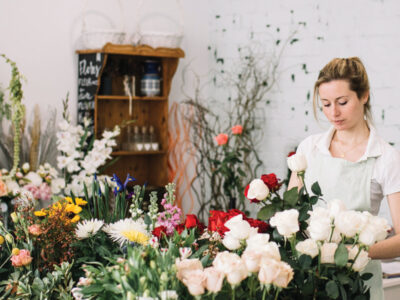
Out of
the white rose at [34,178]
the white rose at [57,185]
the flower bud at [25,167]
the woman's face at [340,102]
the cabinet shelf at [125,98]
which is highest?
the cabinet shelf at [125,98]

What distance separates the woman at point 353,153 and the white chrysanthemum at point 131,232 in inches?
25.8

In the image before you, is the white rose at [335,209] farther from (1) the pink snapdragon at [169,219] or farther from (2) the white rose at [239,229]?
(1) the pink snapdragon at [169,219]

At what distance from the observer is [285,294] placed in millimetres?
1457

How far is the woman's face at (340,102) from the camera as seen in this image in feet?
6.77

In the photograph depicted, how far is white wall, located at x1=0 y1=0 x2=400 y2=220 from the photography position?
3.87 m

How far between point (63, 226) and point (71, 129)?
224 centimetres

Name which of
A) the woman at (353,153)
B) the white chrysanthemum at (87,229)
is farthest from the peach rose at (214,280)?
the woman at (353,153)

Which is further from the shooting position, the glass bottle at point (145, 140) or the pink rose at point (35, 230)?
the glass bottle at point (145, 140)

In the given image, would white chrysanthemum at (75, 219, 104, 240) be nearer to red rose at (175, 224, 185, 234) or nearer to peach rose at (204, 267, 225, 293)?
red rose at (175, 224, 185, 234)

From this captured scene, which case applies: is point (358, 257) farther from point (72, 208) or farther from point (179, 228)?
point (72, 208)

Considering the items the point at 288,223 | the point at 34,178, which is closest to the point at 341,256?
the point at 288,223

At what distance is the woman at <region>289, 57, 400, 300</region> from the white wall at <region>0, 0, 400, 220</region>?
1792 millimetres

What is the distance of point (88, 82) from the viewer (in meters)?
4.27

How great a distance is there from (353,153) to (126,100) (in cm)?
277
